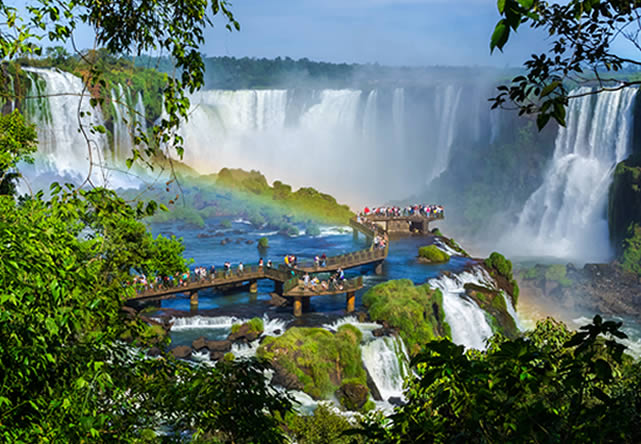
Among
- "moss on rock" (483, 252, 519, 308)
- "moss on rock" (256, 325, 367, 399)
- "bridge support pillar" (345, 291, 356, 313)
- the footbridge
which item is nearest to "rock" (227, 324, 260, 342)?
"moss on rock" (256, 325, 367, 399)

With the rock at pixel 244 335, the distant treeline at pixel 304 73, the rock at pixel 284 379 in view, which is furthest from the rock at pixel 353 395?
the distant treeline at pixel 304 73

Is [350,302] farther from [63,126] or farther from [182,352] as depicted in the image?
[63,126]

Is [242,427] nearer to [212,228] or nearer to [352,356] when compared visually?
[352,356]

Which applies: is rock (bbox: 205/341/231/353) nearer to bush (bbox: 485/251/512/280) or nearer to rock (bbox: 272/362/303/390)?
rock (bbox: 272/362/303/390)

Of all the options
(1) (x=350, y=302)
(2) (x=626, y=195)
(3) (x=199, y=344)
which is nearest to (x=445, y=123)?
(2) (x=626, y=195)

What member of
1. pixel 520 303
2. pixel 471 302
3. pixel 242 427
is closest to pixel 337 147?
pixel 520 303

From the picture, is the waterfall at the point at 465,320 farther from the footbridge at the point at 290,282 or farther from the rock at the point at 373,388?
the rock at the point at 373,388
